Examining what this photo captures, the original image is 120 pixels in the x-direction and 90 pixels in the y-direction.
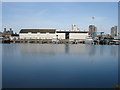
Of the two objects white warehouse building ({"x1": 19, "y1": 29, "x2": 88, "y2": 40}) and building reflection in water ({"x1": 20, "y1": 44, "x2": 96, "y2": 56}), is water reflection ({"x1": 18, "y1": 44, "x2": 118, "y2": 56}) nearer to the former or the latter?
building reflection in water ({"x1": 20, "y1": 44, "x2": 96, "y2": 56})

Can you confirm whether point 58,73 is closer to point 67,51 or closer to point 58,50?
point 67,51

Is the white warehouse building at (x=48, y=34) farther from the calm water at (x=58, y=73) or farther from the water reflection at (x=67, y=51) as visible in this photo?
the calm water at (x=58, y=73)

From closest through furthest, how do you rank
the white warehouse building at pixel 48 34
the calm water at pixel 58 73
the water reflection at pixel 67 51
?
the calm water at pixel 58 73
the water reflection at pixel 67 51
the white warehouse building at pixel 48 34

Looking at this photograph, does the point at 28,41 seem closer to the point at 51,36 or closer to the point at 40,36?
the point at 40,36


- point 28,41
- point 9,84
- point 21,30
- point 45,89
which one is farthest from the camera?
point 21,30

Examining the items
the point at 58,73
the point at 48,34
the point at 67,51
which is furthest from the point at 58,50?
the point at 48,34

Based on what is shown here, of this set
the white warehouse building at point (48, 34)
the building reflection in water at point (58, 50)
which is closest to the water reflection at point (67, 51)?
the building reflection in water at point (58, 50)

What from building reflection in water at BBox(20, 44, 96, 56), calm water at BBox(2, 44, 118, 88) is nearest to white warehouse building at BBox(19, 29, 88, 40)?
building reflection in water at BBox(20, 44, 96, 56)

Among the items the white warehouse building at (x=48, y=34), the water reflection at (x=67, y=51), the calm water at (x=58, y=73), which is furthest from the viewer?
the white warehouse building at (x=48, y=34)

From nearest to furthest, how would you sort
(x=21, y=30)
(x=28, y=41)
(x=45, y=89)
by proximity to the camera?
1. (x=45, y=89)
2. (x=28, y=41)
3. (x=21, y=30)

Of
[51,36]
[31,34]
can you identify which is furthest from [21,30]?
[51,36]

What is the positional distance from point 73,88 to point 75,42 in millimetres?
25959

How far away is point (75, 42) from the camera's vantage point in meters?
28.5

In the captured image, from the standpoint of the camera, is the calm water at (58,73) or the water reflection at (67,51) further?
the water reflection at (67,51)
